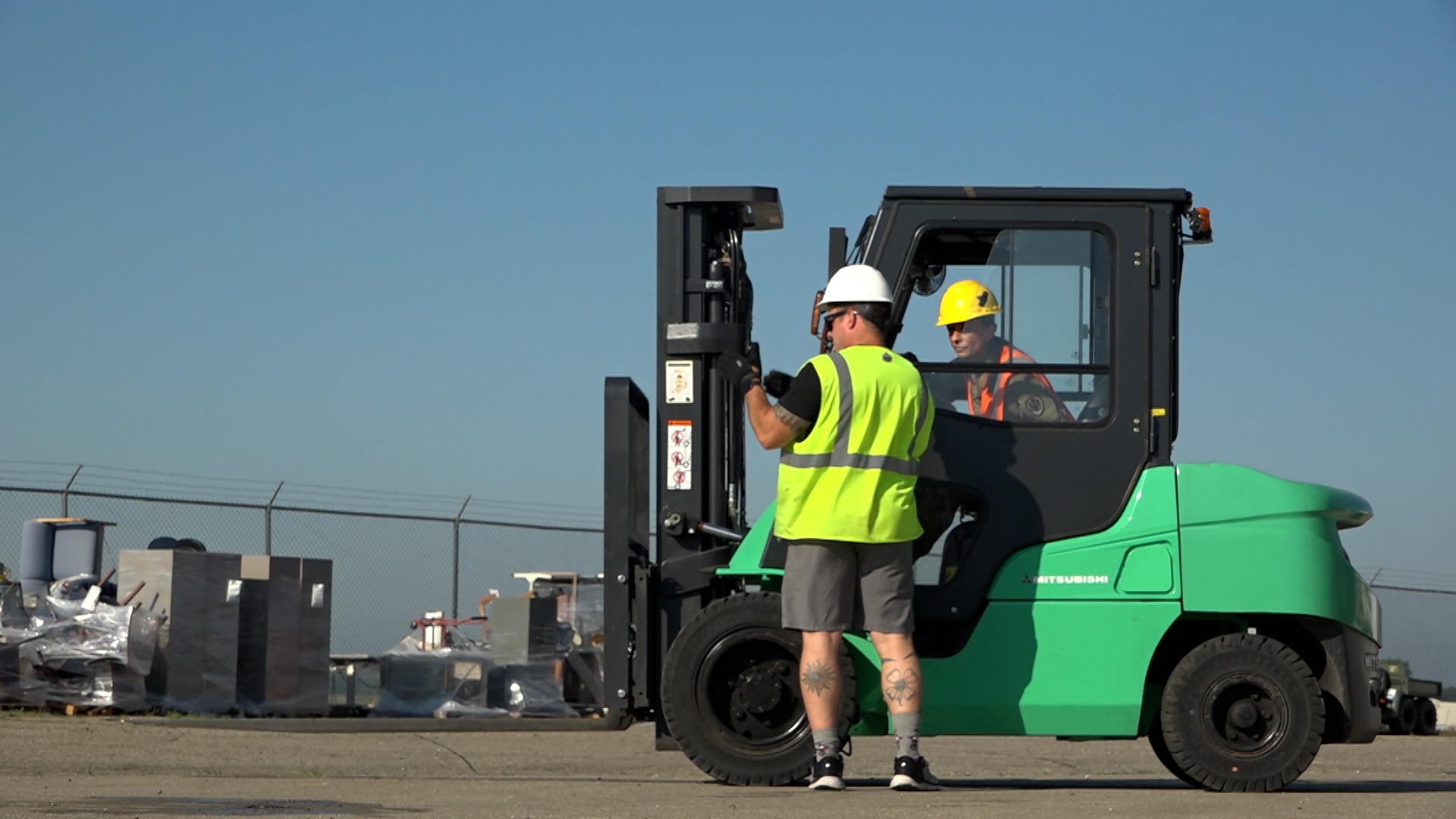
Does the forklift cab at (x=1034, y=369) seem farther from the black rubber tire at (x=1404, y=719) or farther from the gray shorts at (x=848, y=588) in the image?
the black rubber tire at (x=1404, y=719)

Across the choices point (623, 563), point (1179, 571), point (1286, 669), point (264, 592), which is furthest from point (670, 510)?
point (264, 592)

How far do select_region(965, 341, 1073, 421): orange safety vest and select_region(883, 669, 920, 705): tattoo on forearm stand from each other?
1.15m

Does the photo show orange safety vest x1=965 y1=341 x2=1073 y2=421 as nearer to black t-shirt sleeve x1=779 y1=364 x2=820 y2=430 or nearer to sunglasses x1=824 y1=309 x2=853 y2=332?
sunglasses x1=824 y1=309 x2=853 y2=332

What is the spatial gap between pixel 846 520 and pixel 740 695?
88 centimetres

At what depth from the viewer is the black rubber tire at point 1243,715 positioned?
657cm

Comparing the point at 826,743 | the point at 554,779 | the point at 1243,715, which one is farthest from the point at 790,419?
the point at 554,779

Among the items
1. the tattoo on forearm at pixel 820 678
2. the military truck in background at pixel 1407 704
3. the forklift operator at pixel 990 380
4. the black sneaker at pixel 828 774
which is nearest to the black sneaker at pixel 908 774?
the black sneaker at pixel 828 774

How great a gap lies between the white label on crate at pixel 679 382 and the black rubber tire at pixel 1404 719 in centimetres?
1396

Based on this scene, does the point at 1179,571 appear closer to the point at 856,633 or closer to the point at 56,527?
the point at 856,633

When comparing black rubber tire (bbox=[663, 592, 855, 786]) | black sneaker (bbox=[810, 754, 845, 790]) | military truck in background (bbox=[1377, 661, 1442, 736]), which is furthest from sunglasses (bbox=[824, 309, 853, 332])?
military truck in background (bbox=[1377, 661, 1442, 736])

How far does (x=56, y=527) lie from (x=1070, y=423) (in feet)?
36.5

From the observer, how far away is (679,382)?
23.2ft

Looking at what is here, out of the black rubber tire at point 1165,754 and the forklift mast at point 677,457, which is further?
the forklift mast at point 677,457

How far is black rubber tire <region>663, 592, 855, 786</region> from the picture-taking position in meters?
6.54
